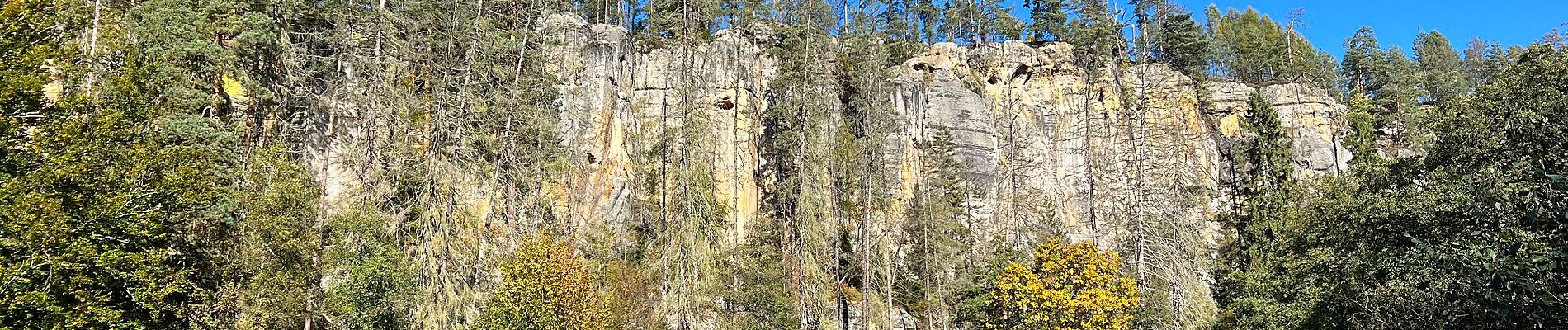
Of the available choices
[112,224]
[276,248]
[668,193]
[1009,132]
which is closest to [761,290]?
[668,193]

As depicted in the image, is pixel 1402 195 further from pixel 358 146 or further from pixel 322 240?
pixel 358 146

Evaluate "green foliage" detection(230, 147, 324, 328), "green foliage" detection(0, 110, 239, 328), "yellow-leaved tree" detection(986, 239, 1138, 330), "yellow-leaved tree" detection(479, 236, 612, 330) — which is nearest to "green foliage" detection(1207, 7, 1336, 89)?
"yellow-leaved tree" detection(986, 239, 1138, 330)

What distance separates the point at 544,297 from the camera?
23.4m

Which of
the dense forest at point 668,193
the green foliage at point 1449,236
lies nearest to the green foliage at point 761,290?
the dense forest at point 668,193

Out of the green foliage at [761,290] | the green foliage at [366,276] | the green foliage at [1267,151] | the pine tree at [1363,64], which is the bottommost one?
the green foliage at [761,290]

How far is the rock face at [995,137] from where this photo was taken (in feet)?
112

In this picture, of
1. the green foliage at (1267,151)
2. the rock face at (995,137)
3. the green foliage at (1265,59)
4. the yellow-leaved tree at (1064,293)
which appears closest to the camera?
the yellow-leaved tree at (1064,293)

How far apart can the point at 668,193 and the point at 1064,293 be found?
14.3 meters

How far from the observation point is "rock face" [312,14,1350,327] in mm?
34156

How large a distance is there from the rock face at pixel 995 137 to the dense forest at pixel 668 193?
23 centimetres

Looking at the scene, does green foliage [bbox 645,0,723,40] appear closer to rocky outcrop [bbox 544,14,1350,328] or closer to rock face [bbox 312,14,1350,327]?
rocky outcrop [bbox 544,14,1350,328]

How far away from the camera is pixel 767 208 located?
36656 mm

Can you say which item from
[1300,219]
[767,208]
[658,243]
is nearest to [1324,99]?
[1300,219]

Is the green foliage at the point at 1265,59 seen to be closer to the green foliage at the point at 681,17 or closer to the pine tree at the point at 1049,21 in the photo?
the pine tree at the point at 1049,21
